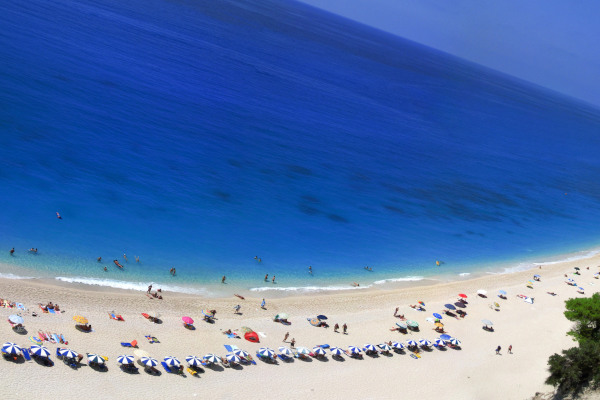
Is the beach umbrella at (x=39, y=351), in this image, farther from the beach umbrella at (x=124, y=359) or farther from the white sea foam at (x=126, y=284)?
the white sea foam at (x=126, y=284)

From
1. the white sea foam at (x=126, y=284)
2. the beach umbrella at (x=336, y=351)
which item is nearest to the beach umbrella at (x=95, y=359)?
the white sea foam at (x=126, y=284)

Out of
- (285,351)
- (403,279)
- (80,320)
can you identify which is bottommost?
(80,320)

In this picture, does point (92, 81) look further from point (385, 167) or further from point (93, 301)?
point (93, 301)

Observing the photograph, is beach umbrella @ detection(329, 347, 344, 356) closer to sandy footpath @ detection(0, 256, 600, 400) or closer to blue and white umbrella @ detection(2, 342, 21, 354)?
sandy footpath @ detection(0, 256, 600, 400)

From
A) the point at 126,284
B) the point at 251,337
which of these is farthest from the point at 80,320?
the point at 251,337

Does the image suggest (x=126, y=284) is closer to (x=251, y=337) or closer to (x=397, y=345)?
(x=251, y=337)

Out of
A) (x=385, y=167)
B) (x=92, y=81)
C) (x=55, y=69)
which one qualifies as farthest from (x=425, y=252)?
(x=55, y=69)

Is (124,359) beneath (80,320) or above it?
beneath
